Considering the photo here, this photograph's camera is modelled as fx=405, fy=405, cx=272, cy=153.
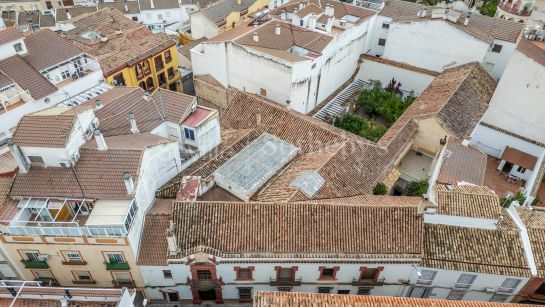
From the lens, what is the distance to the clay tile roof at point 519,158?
47.0 metres

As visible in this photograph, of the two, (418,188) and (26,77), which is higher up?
(26,77)

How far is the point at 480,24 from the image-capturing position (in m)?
54.2

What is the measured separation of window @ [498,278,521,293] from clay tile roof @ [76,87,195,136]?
31.5 meters

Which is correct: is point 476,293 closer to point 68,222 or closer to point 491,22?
point 68,222

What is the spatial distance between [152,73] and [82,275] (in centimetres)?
3205

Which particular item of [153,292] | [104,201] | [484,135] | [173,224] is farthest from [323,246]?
[484,135]

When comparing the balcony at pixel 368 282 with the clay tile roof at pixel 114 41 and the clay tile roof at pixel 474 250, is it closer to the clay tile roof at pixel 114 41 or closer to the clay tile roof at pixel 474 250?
the clay tile roof at pixel 474 250

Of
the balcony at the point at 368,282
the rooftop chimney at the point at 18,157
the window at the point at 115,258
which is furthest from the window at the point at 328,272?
the rooftop chimney at the point at 18,157

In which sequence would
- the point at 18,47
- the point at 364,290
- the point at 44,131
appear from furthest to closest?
1. the point at 18,47
2. the point at 364,290
3. the point at 44,131

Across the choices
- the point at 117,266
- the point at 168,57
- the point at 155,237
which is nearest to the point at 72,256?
the point at 117,266

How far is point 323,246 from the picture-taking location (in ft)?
104

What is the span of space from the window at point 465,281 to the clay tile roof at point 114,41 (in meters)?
44.8

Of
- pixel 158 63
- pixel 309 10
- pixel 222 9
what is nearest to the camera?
pixel 309 10

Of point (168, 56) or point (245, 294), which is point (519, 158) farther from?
point (168, 56)
